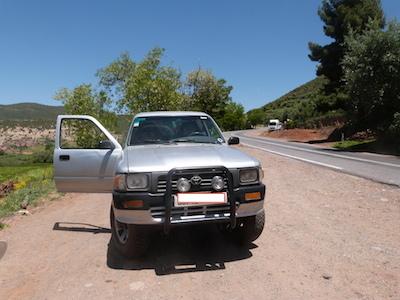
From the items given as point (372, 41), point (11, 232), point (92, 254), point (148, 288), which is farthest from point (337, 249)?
point (372, 41)

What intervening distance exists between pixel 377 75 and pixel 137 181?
23.3 m

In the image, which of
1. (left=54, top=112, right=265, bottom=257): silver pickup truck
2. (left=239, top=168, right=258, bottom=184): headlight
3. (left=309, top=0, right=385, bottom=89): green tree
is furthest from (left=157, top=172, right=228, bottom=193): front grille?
(left=309, top=0, right=385, bottom=89): green tree

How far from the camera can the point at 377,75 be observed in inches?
979

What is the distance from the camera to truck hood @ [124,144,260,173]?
15.3 feet

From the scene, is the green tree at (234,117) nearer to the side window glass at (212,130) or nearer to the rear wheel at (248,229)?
the side window glass at (212,130)

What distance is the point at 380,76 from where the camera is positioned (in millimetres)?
24828

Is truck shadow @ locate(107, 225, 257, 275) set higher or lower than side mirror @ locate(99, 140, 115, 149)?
lower

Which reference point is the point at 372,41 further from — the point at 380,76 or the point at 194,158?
the point at 194,158

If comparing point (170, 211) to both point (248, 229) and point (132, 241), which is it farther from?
point (248, 229)

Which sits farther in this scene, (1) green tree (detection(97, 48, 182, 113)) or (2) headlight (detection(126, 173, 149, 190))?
(1) green tree (detection(97, 48, 182, 113))

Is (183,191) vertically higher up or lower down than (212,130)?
lower down

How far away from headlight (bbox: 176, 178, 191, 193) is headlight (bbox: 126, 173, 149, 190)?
0.33 meters

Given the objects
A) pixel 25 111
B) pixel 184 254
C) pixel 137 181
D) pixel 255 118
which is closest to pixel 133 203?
pixel 137 181

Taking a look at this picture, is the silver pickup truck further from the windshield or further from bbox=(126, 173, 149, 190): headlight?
the windshield
